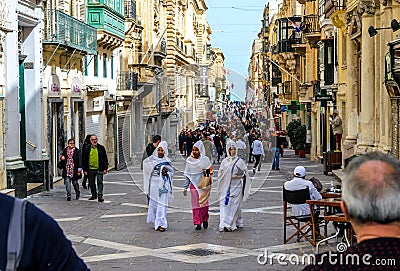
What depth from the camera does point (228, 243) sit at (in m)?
14.4

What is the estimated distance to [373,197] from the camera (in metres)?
3.36

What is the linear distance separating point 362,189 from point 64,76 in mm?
25869

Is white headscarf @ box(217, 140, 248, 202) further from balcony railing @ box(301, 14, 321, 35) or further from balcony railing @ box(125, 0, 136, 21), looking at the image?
balcony railing @ box(301, 14, 321, 35)

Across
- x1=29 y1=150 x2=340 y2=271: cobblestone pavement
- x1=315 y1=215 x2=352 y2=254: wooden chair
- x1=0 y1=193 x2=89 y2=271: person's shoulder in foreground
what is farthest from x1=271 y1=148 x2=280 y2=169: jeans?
x1=0 y1=193 x2=89 y2=271: person's shoulder in foreground

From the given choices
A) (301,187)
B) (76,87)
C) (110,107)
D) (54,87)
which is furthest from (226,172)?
(110,107)

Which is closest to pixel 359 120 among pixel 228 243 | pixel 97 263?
pixel 228 243

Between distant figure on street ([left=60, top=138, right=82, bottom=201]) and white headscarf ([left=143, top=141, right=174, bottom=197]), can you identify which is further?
distant figure on street ([left=60, top=138, right=82, bottom=201])

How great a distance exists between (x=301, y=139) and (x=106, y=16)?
1521 centimetres

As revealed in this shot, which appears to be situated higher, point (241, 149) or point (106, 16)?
point (106, 16)

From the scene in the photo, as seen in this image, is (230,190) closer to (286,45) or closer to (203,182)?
(203,182)

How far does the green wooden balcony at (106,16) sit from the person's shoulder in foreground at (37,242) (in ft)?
97.6

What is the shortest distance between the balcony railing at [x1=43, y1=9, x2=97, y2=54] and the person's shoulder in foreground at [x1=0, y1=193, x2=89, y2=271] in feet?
72.2

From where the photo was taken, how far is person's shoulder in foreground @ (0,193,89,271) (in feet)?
10.7

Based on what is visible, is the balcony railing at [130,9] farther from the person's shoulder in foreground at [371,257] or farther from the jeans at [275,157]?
the person's shoulder in foreground at [371,257]
